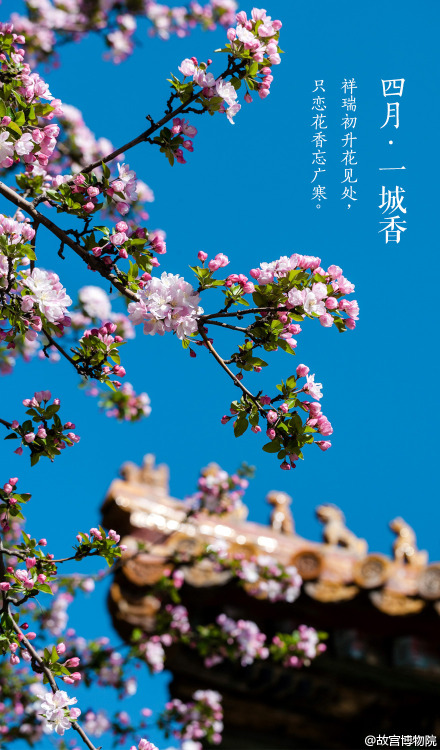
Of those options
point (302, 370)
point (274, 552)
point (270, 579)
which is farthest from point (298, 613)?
point (302, 370)

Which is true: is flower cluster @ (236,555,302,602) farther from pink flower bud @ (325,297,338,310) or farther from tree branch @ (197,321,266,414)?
pink flower bud @ (325,297,338,310)

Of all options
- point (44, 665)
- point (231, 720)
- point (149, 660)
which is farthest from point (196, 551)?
point (44, 665)

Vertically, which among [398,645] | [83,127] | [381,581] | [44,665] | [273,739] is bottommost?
[44,665]

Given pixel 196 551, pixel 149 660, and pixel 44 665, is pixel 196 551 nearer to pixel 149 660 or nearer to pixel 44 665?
pixel 149 660

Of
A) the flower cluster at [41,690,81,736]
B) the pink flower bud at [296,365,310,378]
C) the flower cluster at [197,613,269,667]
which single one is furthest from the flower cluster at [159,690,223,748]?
the pink flower bud at [296,365,310,378]

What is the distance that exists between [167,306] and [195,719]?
4.67m

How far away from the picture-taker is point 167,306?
7.40 feet

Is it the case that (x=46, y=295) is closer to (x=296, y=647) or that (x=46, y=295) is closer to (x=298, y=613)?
(x=296, y=647)

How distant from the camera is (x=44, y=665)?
2385 millimetres

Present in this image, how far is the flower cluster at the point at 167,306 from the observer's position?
2.25 m

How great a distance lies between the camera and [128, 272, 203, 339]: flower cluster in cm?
225

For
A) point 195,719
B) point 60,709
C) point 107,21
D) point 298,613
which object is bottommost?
point 60,709

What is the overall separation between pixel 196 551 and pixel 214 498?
50.1 inches

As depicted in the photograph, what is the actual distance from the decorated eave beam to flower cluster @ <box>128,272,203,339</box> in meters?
4.97
